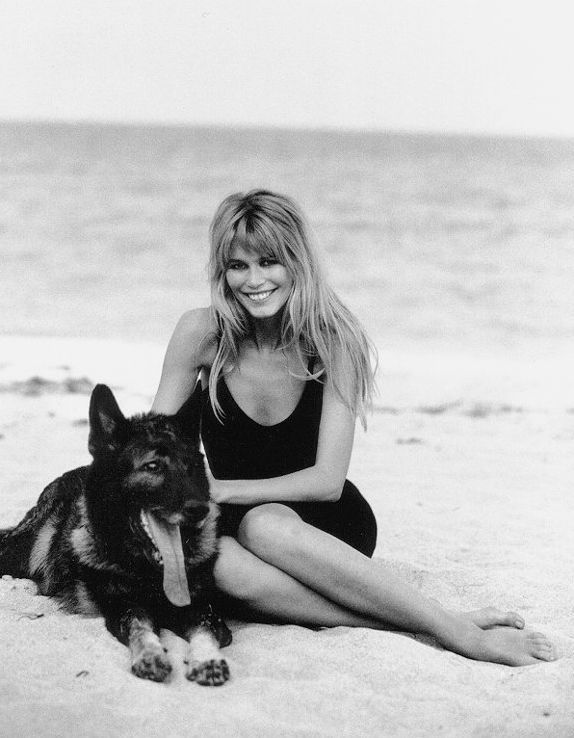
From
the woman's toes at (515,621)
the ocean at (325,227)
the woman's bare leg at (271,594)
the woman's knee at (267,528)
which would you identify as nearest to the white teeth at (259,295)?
the woman's knee at (267,528)

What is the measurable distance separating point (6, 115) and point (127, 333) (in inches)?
526

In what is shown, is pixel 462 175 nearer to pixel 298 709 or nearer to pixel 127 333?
pixel 127 333

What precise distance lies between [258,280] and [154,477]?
931 mm

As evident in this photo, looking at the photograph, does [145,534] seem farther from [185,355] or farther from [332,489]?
[185,355]

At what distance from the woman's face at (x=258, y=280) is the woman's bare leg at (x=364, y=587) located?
87 centimetres

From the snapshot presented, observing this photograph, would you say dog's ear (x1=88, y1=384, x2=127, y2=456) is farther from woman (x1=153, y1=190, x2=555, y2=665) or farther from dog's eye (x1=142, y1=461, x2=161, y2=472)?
woman (x1=153, y1=190, x2=555, y2=665)

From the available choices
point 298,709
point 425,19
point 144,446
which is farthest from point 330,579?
point 425,19

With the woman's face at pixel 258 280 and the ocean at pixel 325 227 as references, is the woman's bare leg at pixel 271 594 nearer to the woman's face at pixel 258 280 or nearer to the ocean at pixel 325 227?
the woman's face at pixel 258 280

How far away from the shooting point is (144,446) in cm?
304

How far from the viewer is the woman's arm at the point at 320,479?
330 centimetres

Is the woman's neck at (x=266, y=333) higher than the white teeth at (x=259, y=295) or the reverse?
the reverse

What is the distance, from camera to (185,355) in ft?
→ 12.0

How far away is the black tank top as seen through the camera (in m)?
3.55

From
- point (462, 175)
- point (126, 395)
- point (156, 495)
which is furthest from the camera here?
point (462, 175)
